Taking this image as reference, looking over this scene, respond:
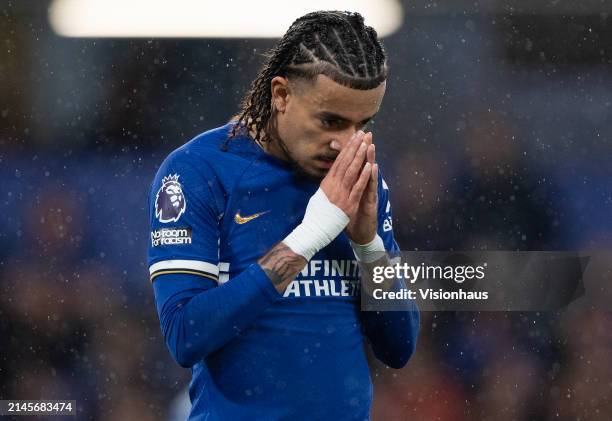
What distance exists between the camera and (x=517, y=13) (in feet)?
19.7

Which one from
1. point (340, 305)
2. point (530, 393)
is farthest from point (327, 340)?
point (530, 393)

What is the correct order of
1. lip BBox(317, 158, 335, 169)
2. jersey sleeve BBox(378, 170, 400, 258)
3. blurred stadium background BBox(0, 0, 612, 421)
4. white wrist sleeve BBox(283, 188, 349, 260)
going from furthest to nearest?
1. blurred stadium background BBox(0, 0, 612, 421)
2. jersey sleeve BBox(378, 170, 400, 258)
3. lip BBox(317, 158, 335, 169)
4. white wrist sleeve BBox(283, 188, 349, 260)

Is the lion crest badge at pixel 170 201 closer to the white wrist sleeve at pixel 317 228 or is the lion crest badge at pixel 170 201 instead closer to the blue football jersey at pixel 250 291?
the blue football jersey at pixel 250 291

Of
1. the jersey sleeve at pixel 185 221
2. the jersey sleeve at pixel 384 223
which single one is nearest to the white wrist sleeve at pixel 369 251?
the jersey sleeve at pixel 384 223

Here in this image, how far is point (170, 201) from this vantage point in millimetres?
1784

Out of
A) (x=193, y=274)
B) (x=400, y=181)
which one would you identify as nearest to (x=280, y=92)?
(x=193, y=274)

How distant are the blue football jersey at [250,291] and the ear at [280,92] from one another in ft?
0.38

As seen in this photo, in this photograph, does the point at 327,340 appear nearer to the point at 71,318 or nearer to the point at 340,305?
the point at 340,305

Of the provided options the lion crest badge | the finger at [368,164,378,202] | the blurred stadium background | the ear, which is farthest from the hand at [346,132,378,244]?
the blurred stadium background

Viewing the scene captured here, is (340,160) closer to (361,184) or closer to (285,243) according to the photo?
(361,184)

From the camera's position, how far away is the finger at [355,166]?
5.82ft

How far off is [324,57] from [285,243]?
41 cm

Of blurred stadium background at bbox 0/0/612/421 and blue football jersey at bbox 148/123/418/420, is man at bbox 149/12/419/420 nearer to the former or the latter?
blue football jersey at bbox 148/123/418/420

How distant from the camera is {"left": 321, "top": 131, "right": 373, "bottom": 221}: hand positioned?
1.78 metres
